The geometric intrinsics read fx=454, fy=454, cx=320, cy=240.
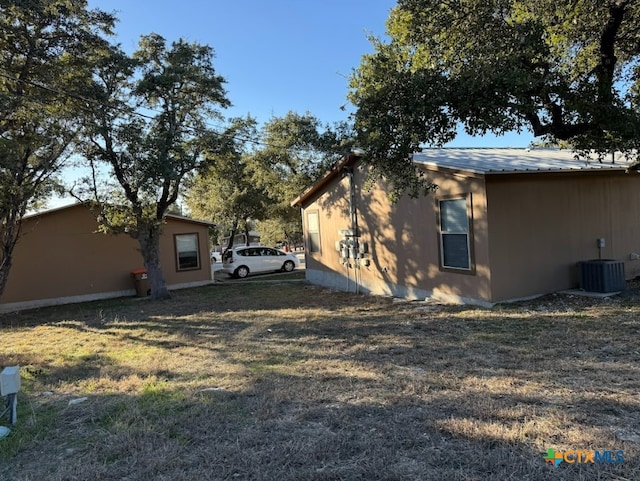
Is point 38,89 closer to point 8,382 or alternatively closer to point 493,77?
point 8,382

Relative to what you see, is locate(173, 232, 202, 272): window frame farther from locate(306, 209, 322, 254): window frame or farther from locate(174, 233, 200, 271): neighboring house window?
locate(306, 209, 322, 254): window frame

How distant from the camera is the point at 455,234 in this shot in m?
9.19

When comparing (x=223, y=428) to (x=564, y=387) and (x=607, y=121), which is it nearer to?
(x=564, y=387)

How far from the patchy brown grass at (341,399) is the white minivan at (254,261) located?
37.8 ft

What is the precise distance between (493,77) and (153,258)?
35.0 feet

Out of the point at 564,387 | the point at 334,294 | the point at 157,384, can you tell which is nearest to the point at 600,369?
the point at 564,387

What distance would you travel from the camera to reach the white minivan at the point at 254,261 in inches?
774

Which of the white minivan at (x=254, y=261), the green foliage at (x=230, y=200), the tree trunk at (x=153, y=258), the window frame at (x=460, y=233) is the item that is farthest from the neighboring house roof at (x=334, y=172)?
the green foliage at (x=230, y=200)

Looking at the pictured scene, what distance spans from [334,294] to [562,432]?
9.26m

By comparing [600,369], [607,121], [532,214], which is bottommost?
A: [600,369]

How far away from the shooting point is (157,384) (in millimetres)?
4789

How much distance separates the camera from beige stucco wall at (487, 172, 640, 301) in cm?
852

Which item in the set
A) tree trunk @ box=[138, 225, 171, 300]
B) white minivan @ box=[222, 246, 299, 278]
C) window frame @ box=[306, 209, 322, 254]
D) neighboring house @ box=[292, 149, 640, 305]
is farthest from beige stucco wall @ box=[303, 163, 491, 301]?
white minivan @ box=[222, 246, 299, 278]

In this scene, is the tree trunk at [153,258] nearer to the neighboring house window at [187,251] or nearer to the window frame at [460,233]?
the neighboring house window at [187,251]
